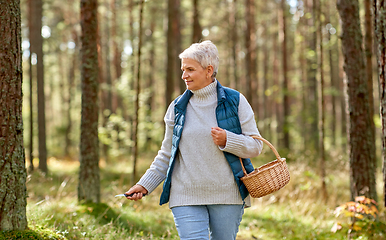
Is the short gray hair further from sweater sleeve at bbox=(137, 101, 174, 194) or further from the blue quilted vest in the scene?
sweater sleeve at bbox=(137, 101, 174, 194)

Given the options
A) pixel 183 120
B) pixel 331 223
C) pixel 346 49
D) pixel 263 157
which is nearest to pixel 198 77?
pixel 183 120

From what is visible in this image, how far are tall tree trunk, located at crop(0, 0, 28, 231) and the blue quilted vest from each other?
1.51 meters

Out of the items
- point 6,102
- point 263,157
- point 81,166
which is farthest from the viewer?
point 263,157

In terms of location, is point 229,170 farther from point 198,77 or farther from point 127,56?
point 127,56

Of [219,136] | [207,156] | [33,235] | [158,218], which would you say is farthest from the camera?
[158,218]

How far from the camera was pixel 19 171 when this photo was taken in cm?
327

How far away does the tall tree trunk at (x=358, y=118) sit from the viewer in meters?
5.43

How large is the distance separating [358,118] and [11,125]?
15.8 feet

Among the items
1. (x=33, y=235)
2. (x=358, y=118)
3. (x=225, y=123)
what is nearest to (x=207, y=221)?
(x=225, y=123)

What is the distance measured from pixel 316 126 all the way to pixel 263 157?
3840 mm

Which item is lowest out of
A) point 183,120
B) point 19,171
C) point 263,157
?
point 263,157

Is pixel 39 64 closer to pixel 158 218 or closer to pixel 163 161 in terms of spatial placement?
pixel 158 218

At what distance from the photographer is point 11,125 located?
3201mm

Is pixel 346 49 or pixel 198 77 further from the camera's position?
pixel 346 49
